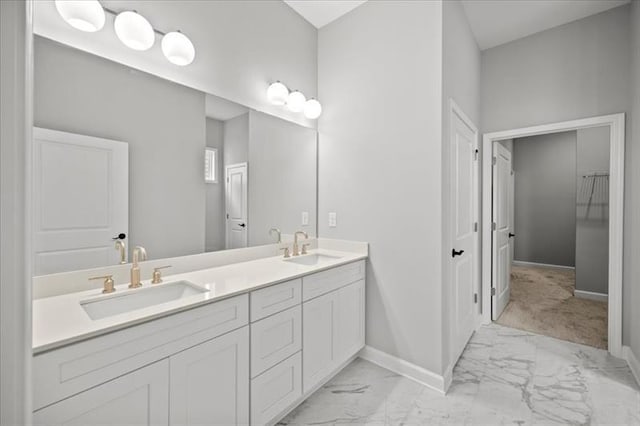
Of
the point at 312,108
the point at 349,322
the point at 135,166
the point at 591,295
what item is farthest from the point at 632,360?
the point at 135,166

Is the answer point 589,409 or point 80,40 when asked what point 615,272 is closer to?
point 589,409

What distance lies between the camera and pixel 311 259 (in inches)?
94.6

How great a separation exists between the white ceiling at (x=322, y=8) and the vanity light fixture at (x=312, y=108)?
0.73 metres

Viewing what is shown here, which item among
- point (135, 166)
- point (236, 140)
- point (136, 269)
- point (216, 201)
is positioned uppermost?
point (236, 140)

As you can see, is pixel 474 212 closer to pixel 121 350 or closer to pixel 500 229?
pixel 500 229

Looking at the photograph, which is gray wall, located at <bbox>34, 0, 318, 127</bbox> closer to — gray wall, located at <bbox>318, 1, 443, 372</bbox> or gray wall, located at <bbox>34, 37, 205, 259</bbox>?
gray wall, located at <bbox>34, 37, 205, 259</bbox>

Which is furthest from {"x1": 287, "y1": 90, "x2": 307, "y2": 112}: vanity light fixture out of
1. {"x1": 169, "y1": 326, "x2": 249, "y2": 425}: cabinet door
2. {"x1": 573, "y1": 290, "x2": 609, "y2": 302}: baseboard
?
{"x1": 573, "y1": 290, "x2": 609, "y2": 302}: baseboard

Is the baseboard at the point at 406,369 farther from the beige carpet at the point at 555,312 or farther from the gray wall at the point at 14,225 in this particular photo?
the gray wall at the point at 14,225

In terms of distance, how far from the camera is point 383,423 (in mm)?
1679

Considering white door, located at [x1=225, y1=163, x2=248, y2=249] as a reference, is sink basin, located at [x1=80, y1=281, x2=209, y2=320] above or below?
below

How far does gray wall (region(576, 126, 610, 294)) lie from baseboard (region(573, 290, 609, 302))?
0.04 metres

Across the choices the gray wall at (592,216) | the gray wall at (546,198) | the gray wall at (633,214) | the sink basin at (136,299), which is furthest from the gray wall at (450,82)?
the gray wall at (546,198)

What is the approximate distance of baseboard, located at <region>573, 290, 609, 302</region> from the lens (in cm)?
379

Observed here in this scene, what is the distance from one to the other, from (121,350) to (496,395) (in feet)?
7.31
